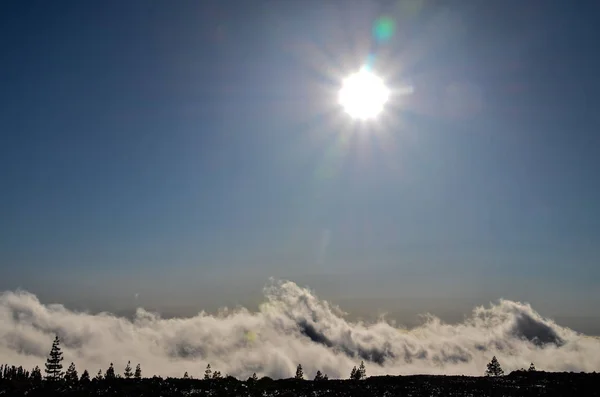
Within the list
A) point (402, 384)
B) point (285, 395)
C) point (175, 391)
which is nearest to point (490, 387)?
point (402, 384)

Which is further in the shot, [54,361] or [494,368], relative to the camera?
[54,361]

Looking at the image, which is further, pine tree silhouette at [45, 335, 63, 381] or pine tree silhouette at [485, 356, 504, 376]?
pine tree silhouette at [45, 335, 63, 381]

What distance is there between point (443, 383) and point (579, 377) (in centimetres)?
1510

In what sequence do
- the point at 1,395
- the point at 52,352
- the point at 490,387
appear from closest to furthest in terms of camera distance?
the point at 1,395 → the point at 490,387 → the point at 52,352

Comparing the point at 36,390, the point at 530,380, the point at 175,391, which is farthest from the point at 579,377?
the point at 36,390

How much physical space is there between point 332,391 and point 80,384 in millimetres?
26696

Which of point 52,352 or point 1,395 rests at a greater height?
point 52,352

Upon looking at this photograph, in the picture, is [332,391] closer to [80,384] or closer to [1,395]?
[80,384]

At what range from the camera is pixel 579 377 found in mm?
44125

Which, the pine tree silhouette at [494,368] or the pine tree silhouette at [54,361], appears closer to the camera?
the pine tree silhouette at [494,368]

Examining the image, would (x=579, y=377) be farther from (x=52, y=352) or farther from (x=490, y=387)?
(x=52, y=352)

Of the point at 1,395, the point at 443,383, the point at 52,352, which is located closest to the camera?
the point at 1,395

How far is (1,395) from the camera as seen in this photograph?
119 feet

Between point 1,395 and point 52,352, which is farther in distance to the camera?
point 52,352
